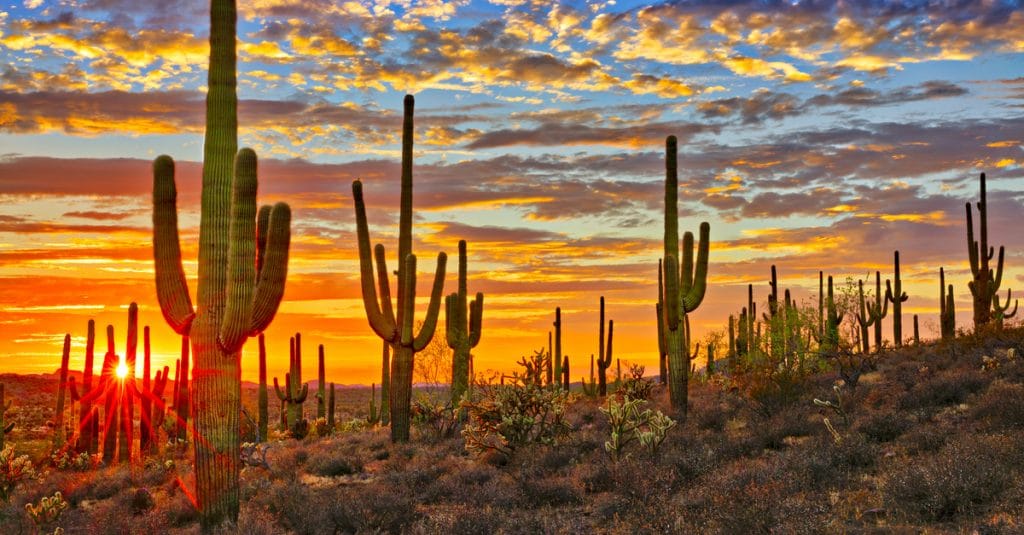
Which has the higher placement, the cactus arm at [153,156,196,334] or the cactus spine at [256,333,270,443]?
the cactus arm at [153,156,196,334]

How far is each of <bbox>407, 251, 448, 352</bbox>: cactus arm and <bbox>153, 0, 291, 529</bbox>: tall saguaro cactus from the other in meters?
8.98

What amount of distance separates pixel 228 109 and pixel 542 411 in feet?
33.9

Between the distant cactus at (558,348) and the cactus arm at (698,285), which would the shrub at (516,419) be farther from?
the distant cactus at (558,348)

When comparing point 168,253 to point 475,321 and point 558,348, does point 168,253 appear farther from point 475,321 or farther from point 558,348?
point 558,348

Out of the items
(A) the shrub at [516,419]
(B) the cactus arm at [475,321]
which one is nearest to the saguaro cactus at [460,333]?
(B) the cactus arm at [475,321]

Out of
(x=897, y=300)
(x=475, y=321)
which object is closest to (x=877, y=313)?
(x=897, y=300)

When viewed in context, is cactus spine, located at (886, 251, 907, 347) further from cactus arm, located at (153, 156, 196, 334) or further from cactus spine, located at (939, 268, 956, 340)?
cactus arm, located at (153, 156, 196, 334)

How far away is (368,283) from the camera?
22.0 meters

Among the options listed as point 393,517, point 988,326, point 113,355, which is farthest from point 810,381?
point 113,355

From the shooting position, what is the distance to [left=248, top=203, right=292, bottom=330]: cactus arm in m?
13.4

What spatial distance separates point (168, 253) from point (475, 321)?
630 inches

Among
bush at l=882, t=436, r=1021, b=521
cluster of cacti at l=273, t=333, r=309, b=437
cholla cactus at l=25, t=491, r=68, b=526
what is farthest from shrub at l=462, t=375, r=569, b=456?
cluster of cacti at l=273, t=333, r=309, b=437

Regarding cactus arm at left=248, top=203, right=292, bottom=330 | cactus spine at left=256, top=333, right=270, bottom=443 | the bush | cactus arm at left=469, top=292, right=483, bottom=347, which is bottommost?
cactus spine at left=256, top=333, right=270, bottom=443

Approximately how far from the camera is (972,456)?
1152 cm
